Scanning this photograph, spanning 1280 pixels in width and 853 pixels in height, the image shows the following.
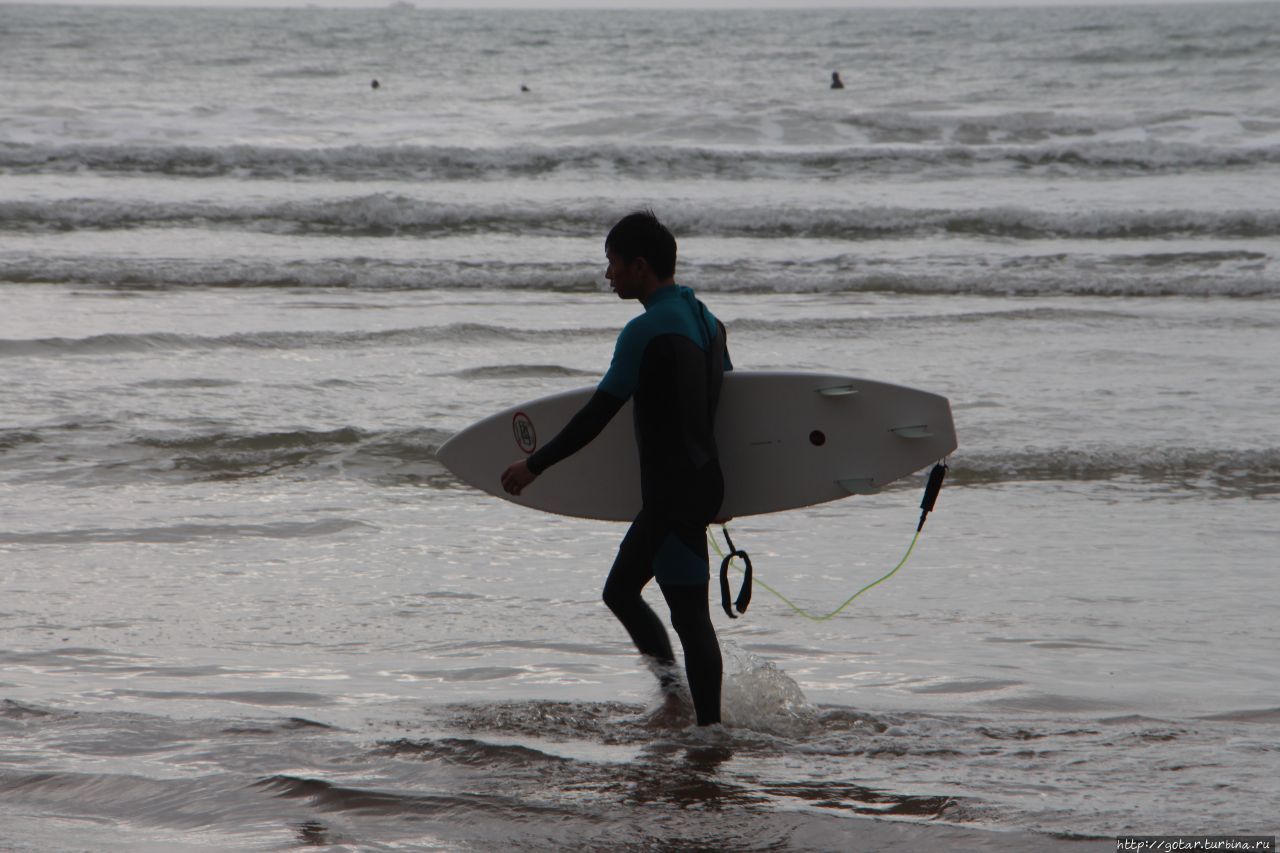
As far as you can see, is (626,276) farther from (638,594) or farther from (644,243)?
(638,594)

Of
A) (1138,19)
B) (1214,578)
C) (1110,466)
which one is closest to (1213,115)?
(1110,466)

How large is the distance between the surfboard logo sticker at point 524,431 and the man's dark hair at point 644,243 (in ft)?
3.03

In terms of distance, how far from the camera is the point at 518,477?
3.57 meters

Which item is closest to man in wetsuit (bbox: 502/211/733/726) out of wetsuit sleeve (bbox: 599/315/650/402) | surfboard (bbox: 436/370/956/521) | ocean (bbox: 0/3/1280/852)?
wetsuit sleeve (bbox: 599/315/650/402)

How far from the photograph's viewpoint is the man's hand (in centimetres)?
355

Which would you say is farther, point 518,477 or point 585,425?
point 518,477

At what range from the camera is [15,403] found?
25.6 feet

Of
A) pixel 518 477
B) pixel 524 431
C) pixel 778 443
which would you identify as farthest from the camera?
pixel 524 431

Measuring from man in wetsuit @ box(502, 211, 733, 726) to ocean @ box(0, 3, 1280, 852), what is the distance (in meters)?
0.45

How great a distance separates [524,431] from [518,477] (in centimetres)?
71

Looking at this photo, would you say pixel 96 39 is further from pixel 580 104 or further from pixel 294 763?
pixel 294 763

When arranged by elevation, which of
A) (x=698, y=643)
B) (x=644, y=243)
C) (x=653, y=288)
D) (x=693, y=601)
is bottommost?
(x=698, y=643)

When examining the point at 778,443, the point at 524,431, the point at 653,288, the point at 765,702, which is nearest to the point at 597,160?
the point at 524,431

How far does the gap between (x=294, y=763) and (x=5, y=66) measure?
3566 cm
